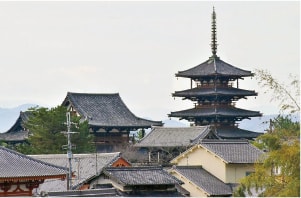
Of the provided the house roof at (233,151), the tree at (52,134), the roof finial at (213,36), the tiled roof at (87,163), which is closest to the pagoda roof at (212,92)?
the roof finial at (213,36)

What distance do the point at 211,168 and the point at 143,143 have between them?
15.4m

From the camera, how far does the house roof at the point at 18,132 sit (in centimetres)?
7094

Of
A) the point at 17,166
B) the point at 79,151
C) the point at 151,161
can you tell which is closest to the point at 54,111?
the point at 79,151

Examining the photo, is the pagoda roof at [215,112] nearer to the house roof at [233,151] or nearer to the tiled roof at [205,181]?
the house roof at [233,151]

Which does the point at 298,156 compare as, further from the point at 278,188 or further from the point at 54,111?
the point at 54,111

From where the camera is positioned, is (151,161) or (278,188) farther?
(151,161)

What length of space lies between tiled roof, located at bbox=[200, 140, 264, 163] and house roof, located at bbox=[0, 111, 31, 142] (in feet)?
81.5

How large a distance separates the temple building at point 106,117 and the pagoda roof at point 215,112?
203 cm

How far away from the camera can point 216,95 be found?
71250 millimetres

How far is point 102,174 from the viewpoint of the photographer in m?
37.7

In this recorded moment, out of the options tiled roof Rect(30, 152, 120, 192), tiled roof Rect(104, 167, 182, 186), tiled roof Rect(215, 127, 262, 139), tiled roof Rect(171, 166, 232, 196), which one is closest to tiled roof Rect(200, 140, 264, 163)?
tiled roof Rect(171, 166, 232, 196)

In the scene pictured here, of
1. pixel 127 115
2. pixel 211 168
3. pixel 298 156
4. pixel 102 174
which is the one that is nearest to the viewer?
pixel 298 156

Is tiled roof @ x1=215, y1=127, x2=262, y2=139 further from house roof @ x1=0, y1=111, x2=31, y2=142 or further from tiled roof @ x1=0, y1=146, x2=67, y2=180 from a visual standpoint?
tiled roof @ x1=0, y1=146, x2=67, y2=180

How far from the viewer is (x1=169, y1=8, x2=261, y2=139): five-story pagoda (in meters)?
70.9
